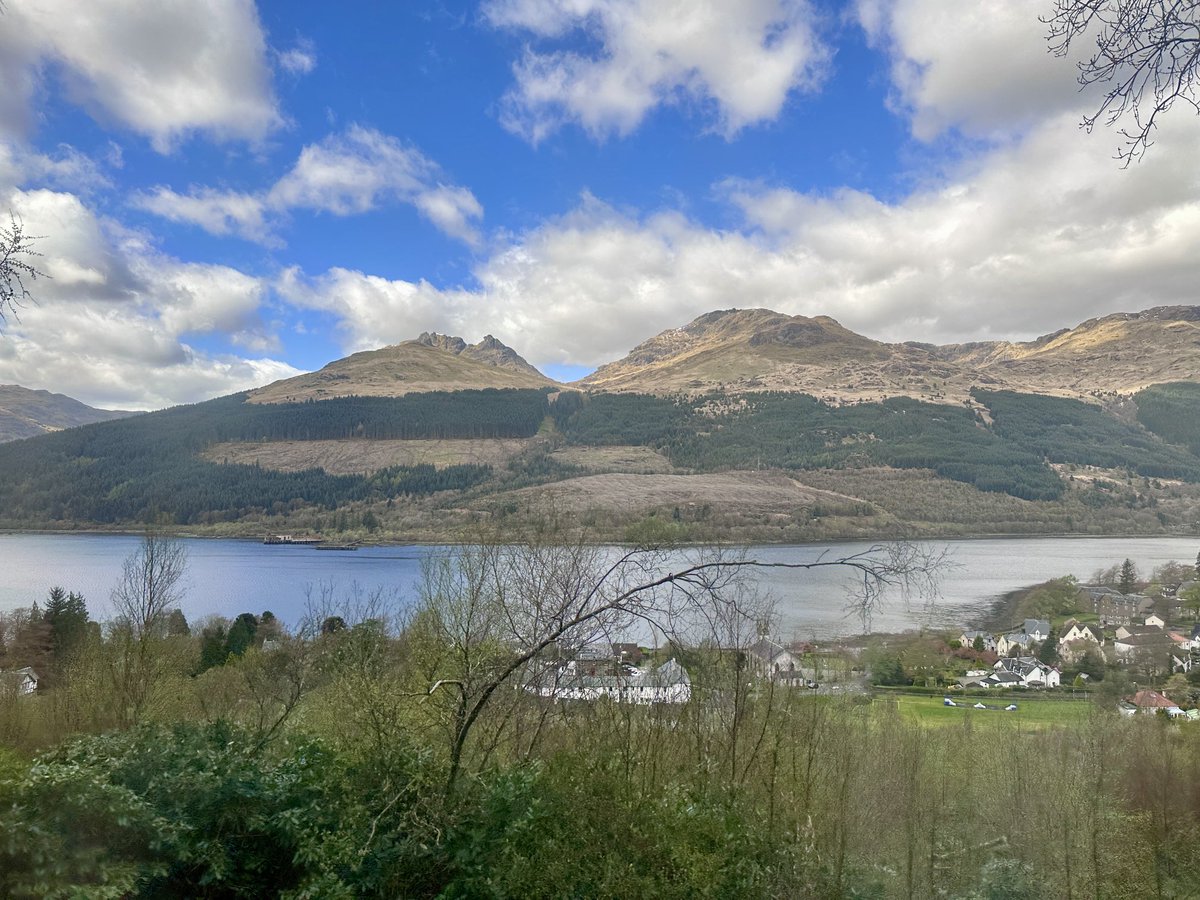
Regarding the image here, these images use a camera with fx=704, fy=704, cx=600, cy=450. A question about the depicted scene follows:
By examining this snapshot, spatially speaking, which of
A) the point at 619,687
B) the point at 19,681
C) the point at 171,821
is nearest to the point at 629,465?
the point at 19,681

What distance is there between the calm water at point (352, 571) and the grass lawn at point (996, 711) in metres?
3.44

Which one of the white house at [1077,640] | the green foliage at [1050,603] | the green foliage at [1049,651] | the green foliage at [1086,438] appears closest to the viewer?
the white house at [1077,640]

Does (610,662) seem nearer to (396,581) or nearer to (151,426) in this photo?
(396,581)

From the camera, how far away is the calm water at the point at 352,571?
3741 cm

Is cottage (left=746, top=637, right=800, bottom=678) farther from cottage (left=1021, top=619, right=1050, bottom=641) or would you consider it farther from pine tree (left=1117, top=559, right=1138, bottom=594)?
pine tree (left=1117, top=559, right=1138, bottom=594)

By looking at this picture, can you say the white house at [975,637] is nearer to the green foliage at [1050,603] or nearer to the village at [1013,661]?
the village at [1013,661]

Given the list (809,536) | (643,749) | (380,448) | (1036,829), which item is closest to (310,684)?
(643,749)

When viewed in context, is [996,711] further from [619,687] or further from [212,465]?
[212,465]

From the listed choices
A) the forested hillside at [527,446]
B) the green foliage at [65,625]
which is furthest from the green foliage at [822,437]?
the green foliage at [65,625]

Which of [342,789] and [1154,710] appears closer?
[342,789]

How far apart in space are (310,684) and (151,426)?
582 ft

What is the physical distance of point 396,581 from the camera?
165ft

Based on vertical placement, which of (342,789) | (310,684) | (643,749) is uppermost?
(342,789)

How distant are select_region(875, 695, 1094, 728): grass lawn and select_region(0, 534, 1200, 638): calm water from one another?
136 inches
